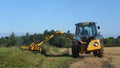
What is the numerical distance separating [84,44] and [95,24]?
2.11 meters

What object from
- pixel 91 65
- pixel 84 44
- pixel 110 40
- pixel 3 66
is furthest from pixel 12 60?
pixel 110 40

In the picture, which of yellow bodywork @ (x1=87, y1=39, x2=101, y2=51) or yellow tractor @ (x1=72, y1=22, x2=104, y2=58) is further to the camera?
yellow tractor @ (x1=72, y1=22, x2=104, y2=58)

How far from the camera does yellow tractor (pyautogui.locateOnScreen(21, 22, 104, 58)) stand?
85.5 ft

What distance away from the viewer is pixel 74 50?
27359 millimetres

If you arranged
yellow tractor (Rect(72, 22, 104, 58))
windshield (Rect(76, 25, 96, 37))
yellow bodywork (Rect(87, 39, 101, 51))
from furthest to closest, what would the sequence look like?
windshield (Rect(76, 25, 96, 37)) < yellow tractor (Rect(72, 22, 104, 58)) < yellow bodywork (Rect(87, 39, 101, 51))

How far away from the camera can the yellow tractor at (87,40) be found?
85.4 ft

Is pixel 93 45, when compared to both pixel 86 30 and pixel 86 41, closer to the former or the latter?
pixel 86 41

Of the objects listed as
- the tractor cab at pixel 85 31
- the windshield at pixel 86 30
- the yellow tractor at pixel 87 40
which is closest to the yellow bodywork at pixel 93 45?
the yellow tractor at pixel 87 40

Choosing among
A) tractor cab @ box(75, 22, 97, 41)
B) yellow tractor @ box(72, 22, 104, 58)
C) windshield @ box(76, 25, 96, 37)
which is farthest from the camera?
windshield @ box(76, 25, 96, 37)

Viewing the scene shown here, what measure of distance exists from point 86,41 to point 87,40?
104 mm

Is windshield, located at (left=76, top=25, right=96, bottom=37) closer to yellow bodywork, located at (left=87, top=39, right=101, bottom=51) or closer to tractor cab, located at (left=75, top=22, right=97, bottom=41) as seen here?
tractor cab, located at (left=75, top=22, right=97, bottom=41)

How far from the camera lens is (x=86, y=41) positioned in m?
26.9

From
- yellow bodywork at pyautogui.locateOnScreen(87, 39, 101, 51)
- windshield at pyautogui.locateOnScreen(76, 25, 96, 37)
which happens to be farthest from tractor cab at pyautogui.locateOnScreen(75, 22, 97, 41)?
yellow bodywork at pyautogui.locateOnScreen(87, 39, 101, 51)

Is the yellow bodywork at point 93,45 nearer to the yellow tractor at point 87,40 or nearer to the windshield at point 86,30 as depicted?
the yellow tractor at point 87,40
